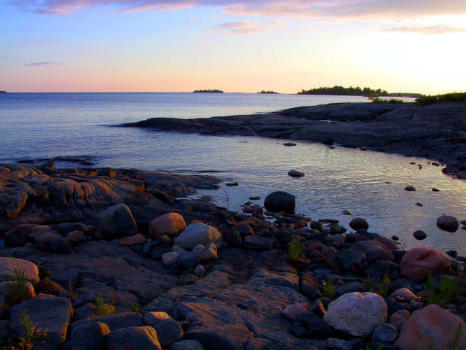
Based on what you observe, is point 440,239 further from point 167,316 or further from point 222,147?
point 222,147

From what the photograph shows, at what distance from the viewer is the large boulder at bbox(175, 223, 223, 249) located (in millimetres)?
8422

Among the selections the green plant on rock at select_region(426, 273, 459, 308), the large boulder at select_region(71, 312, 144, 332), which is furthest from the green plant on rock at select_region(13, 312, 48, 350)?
the green plant on rock at select_region(426, 273, 459, 308)

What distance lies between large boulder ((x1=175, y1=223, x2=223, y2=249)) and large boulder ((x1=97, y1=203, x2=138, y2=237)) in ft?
A: 3.97

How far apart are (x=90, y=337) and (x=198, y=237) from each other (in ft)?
13.4

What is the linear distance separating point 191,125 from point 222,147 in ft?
37.0

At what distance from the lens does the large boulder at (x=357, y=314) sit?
5.39m

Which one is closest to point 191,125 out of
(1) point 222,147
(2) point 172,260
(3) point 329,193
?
(1) point 222,147

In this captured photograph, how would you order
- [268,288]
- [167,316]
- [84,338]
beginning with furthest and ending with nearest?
[268,288], [167,316], [84,338]

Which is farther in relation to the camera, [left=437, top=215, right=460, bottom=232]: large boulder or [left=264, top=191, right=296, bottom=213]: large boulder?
[left=264, top=191, right=296, bottom=213]: large boulder

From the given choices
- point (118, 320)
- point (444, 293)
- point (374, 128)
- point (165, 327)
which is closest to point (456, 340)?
point (444, 293)

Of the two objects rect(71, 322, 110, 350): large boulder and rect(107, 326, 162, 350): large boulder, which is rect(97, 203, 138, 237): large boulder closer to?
rect(71, 322, 110, 350): large boulder

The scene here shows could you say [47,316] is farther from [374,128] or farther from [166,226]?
[374,128]

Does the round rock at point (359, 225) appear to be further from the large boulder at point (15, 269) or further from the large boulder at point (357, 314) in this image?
the large boulder at point (15, 269)

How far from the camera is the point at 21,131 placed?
35312 millimetres
